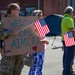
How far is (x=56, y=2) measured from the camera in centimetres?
3161

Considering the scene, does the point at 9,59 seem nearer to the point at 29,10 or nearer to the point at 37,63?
the point at 37,63

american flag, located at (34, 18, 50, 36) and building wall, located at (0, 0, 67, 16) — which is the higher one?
american flag, located at (34, 18, 50, 36)

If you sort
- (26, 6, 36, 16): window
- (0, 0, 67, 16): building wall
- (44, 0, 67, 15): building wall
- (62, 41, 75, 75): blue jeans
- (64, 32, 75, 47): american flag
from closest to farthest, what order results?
(64, 32, 75, 47): american flag, (62, 41, 75, 75): blue jeans, (26, 6, 36, 16): window, (0, 0, 67, 16): building wall, (44, 0, 67, 15): building wall

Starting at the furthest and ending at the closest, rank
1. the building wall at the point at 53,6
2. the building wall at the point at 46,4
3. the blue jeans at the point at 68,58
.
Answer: the building wall at the point at 53,6
the building wall at the point at 46,4
the blue jeans at the point at 68,58

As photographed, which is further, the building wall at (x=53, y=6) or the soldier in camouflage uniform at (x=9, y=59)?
the building wall at (x=53, y=6)

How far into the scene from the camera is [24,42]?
5090mm

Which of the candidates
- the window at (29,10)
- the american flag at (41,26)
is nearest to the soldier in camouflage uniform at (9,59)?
the american flag at (41,26)

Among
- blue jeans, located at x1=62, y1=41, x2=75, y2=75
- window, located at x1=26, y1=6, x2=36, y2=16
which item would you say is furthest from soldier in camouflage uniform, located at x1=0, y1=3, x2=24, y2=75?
window, located at x1=26, y1=6, x2=36, y2=16

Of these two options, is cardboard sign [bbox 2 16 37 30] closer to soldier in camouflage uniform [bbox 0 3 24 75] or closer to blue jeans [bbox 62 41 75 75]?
soldier in camouflage uniform [bbox 0 3 24 75]

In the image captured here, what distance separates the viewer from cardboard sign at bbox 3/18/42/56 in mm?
4899

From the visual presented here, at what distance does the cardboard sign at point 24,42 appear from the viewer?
4.90m

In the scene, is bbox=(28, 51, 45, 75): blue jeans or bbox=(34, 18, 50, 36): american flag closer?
bbox=(34, 18, 50, 36): american flag

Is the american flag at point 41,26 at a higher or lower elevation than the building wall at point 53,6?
higher

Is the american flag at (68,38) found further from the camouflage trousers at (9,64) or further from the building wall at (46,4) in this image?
the building wall at (46,4)
